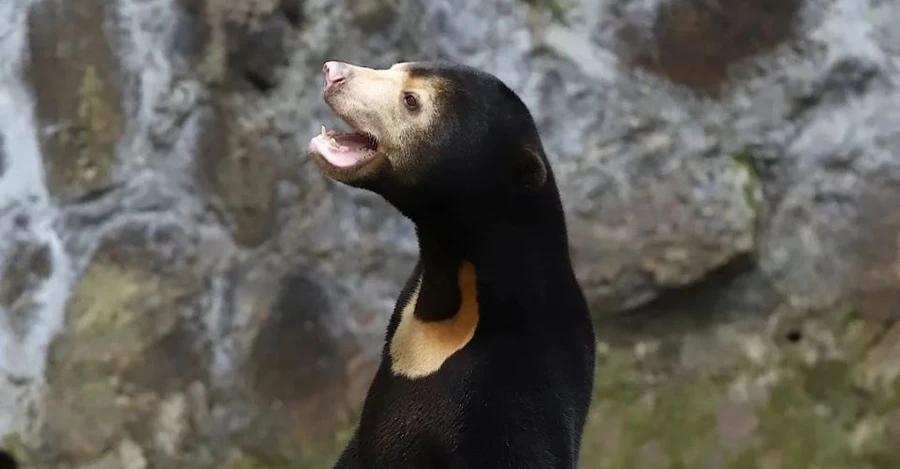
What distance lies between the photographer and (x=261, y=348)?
1.79 meters

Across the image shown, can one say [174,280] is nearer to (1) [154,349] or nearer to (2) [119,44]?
(1) [154,349]

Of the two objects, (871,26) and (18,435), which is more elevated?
(871,26)

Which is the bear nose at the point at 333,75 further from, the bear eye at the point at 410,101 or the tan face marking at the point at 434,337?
the tan face marking at the point at 434,337

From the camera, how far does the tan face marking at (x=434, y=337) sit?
1.06 meters

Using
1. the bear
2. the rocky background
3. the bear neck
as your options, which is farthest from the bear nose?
the rocky background

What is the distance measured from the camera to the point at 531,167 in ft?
3.37

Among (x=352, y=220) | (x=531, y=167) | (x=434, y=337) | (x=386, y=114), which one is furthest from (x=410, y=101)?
(x=352, y=220)

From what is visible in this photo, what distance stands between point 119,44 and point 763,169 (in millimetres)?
1049

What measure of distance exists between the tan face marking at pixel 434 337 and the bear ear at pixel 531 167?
10cm

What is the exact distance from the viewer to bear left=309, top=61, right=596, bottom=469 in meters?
1.01

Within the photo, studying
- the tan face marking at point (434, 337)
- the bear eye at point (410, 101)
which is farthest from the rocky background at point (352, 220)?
the bear eye at point (410, 101)

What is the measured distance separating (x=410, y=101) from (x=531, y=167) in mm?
129

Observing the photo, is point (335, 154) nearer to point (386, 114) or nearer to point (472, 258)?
point (386, 114)

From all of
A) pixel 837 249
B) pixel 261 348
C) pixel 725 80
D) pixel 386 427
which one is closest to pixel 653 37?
pixel 725 80
